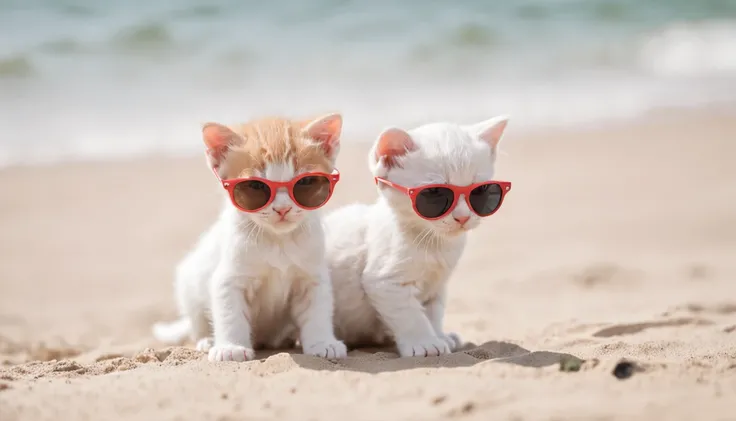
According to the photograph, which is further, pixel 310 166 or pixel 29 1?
pixel 29 1

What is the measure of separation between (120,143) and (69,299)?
3966 millimetres

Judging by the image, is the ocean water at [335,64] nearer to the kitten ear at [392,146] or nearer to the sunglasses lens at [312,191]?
the kitten ear at [392,146]

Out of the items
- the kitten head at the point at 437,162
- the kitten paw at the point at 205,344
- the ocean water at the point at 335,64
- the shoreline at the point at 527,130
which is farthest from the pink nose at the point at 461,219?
the ocean water at the point at 335,64

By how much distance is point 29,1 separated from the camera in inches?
562

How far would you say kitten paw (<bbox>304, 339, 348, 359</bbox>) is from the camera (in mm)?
3857

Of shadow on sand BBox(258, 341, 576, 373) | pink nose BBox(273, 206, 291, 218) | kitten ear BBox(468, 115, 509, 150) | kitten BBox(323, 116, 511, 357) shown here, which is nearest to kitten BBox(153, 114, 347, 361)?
pink nose BBox(273, 206, 291, 218)

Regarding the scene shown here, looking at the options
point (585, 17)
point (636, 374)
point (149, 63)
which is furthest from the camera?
point (585, 17)

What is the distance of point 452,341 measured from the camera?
4316 mm

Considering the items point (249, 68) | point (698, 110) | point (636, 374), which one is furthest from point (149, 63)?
point (636, 374)

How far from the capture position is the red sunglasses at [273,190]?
3.69 metres

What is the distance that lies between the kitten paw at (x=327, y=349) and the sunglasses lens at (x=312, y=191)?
2.12 feet

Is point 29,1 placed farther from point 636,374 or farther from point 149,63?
point 636,374

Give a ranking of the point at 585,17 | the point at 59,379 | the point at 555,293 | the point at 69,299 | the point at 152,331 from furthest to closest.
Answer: the point at 585,17 → the point at 69,299 → the point at 555,293 → the point at 152,331 → the point at 59,379

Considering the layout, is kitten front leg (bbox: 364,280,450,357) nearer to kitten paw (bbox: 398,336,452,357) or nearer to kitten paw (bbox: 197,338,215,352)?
kitten paw (bbox: 398,336,452,357)
